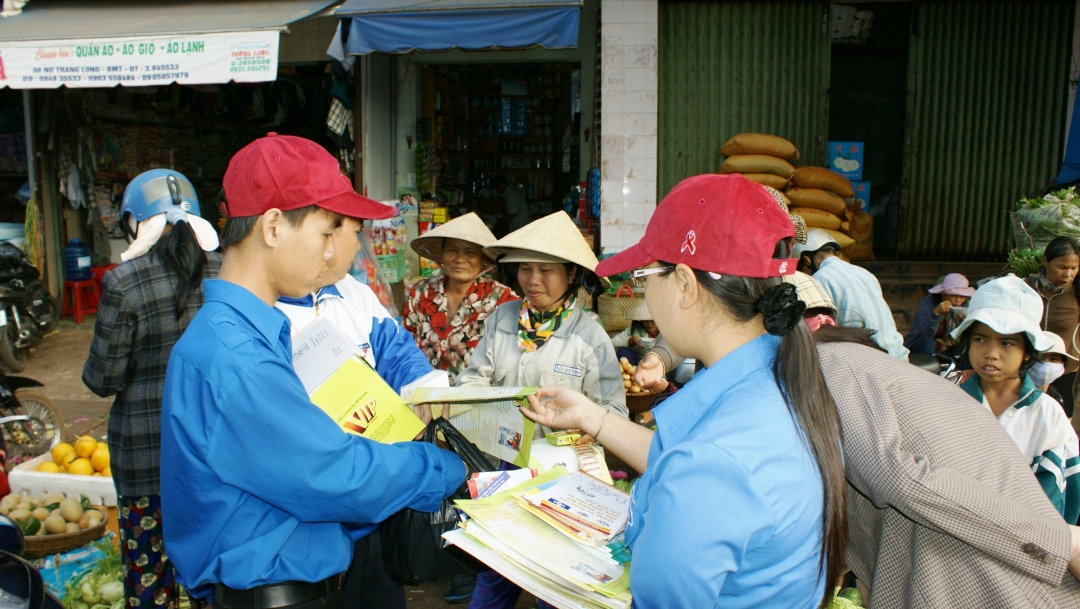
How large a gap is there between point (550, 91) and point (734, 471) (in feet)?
31.5

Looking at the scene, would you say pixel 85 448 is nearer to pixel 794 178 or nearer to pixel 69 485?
pixel 69 485

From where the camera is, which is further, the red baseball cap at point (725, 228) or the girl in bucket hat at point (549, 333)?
the girl in bucket hat at point (549, 333)

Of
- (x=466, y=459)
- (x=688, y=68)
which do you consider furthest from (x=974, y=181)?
(x=466, y=459)

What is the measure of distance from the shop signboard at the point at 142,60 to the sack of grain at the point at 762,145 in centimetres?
434

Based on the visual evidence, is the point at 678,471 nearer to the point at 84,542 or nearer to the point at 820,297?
the point at 820,297

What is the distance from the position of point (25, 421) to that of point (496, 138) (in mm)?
7616

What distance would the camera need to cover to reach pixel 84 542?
3.64m

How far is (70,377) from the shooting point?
7.11 metres

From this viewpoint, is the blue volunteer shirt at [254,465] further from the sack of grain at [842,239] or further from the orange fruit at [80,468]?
the sack of grain at [842,239]

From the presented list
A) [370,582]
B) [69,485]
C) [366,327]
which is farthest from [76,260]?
[370,582]

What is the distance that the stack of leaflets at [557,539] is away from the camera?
150 centimetres

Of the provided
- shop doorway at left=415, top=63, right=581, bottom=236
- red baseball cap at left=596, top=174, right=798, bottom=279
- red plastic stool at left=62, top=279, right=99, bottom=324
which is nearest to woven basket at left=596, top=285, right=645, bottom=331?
shop doorway at left=415, top=63, right=581, bottom=236

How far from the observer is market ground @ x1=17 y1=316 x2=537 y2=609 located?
19.5 ft

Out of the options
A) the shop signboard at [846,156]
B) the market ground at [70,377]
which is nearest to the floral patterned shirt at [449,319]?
the market ground at [70,377]
